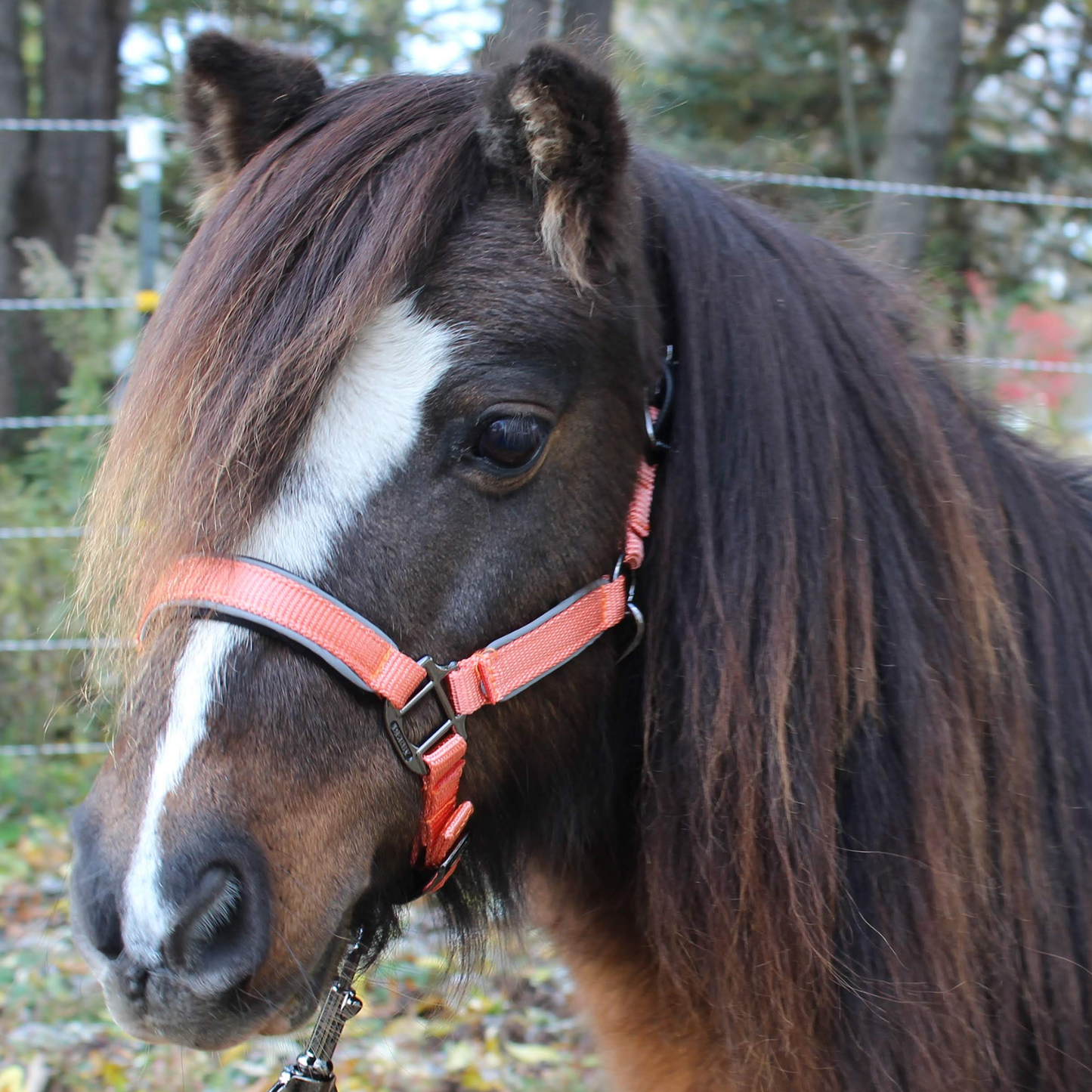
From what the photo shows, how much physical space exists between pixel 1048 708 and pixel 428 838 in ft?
3.14

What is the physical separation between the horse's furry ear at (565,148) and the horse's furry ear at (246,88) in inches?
16.7

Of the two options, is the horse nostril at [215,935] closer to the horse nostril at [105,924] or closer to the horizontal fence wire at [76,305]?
the horse nostril at [105,924]

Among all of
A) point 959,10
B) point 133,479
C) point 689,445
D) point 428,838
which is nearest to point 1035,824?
point 689,445

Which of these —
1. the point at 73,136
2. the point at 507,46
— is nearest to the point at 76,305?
the point at 73,136

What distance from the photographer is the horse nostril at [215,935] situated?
1167mm

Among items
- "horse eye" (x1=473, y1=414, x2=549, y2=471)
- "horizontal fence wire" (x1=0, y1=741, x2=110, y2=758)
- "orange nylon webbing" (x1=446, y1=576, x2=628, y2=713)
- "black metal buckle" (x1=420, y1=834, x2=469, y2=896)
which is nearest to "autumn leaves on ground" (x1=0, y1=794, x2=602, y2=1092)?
"horizontal fence wire" (x1=0, y1=741, x2=110, y2=758)

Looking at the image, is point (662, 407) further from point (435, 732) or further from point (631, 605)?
point (435, 732)

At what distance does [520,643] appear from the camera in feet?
4.59

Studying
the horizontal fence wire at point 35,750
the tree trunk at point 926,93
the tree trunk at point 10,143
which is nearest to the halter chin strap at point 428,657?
the horizontal fence wire at point 35,750

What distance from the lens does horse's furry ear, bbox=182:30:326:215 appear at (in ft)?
5.34

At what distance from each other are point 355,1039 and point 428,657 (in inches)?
88.5

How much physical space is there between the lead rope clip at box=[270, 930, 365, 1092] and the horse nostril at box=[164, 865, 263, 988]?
0.30 meters

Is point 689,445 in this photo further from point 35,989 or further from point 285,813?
point 35,989

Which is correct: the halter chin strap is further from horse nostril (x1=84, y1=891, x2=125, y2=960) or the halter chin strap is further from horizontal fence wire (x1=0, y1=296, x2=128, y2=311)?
horizontal fence wire (x1=0, y1=296, x2=128, y2=311)
